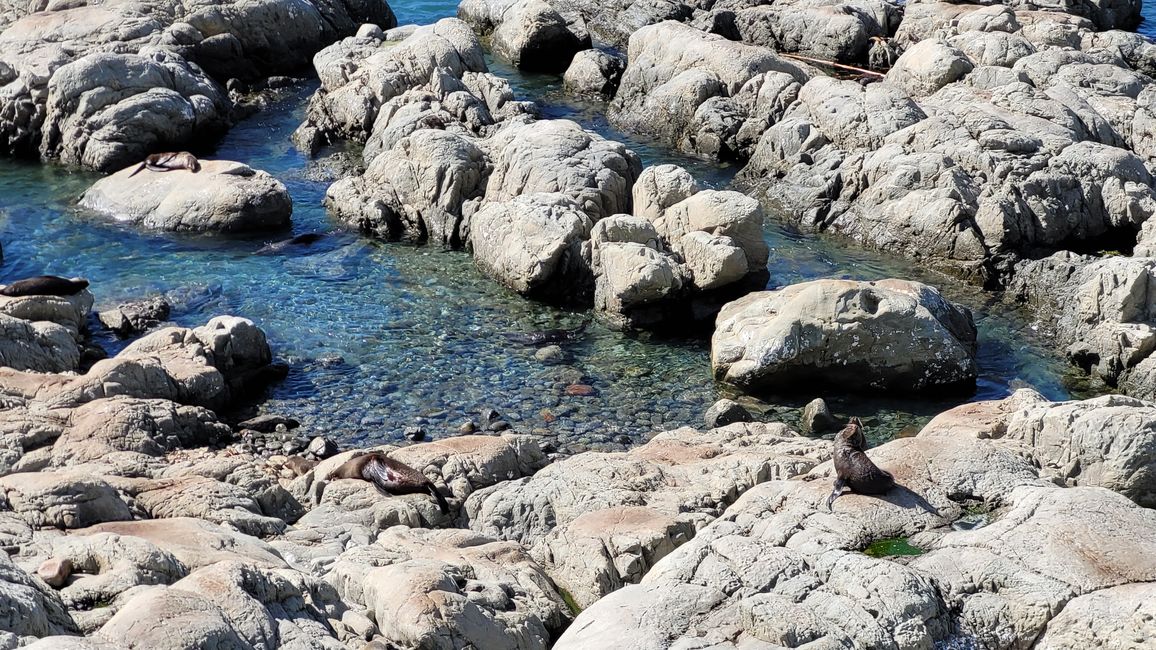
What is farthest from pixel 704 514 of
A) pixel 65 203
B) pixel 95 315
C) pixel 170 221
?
pixel 65 203

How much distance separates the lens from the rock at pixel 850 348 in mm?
21328

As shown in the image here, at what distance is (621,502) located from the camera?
52.5 feet

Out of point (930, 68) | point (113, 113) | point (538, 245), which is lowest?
point (538, 245)

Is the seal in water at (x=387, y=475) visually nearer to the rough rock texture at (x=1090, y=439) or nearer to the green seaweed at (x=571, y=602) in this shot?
the green seaweed at (x=571, y=602)

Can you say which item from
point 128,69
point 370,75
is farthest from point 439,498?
point 128,69

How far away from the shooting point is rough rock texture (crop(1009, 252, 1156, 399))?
21.7 metres

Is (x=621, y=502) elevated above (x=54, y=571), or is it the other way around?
(x=54, y=571)

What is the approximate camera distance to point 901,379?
2156cm

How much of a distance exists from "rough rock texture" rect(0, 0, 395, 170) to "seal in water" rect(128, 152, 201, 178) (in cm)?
225

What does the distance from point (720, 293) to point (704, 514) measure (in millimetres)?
9408

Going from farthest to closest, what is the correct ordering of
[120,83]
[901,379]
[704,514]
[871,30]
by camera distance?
1. [871,30]
2. [120,83]
3. [901,379]
4. [704,514]

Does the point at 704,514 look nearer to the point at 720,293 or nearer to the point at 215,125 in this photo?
the point at 720,293

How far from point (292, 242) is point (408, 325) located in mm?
5171

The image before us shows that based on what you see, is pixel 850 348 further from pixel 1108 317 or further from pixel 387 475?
pixel 387 475
